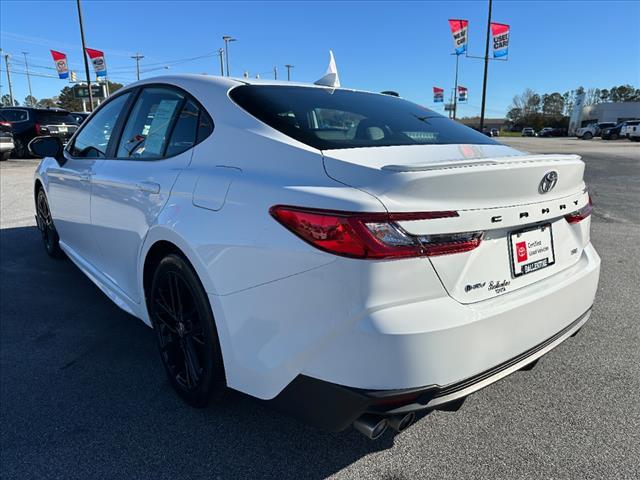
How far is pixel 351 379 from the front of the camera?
1.60 metres

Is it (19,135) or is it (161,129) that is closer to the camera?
(161,129)

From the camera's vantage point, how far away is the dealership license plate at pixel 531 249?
72.7 inches

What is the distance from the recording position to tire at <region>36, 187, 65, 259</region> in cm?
482

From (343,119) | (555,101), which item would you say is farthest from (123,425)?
(555,101)

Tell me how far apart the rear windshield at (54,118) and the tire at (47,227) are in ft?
43.6

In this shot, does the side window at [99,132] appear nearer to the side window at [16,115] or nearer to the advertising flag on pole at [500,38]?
the side window at [16,115]

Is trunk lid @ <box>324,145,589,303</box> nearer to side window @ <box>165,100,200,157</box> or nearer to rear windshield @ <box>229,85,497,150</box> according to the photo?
rear windshield @ <box>229,85,497,150</box>

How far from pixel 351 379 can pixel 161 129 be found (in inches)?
70.9

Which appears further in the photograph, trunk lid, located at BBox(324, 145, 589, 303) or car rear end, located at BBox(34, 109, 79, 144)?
car rear end, located at BBox(34, 109, 79, 144)

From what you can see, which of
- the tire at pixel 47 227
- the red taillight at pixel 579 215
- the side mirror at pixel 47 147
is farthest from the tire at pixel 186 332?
the tire at pixel 47 227

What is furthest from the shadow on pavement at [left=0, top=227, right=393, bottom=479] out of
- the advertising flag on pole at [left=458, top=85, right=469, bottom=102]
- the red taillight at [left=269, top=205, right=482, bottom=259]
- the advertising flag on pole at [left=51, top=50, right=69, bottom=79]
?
Answer: the advertising flag on pole at [left=458, top=85, right=469, bottom=102]

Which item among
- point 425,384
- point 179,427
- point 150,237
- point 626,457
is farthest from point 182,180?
point 626,457

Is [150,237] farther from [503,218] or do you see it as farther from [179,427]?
[503,218]

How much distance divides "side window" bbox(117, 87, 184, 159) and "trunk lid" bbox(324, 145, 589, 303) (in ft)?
3.86
